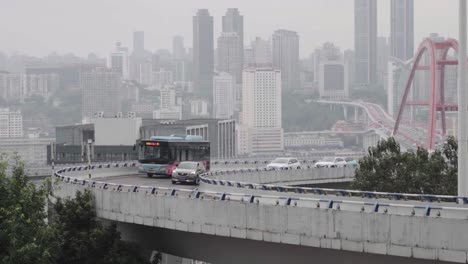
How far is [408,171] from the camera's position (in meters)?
40.5

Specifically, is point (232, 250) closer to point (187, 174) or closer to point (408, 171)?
point (187, 174)

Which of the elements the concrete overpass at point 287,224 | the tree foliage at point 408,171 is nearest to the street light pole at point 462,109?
the concrete overpass at point 287,224

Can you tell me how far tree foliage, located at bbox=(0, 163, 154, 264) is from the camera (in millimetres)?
25172

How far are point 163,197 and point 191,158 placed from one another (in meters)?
19.1

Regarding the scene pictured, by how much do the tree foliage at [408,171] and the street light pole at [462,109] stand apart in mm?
12959

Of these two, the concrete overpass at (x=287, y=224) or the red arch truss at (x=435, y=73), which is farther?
the red arch truss at (x=435, y=73)

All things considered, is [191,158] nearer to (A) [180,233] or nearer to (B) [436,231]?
(A) [180,233]

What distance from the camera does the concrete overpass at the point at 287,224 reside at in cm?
2100

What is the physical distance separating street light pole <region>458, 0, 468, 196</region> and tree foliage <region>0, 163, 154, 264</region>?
8496mm

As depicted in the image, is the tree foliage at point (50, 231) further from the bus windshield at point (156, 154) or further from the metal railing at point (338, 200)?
the bus windshield at point (156, 154)

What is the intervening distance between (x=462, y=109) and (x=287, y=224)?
5.00 metres

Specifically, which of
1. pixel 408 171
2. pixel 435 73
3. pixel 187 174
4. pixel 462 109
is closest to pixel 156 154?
pixel 187 174

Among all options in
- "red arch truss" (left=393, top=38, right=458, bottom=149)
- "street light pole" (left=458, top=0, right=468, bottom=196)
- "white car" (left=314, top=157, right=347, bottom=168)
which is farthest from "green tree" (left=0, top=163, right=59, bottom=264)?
"red arch truss" (left=393, top=38, right=458, bottom=149)

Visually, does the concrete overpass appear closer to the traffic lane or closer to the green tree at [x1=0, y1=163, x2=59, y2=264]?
the green tree at [x1=0, y1=163, x2=59, y2=264]
